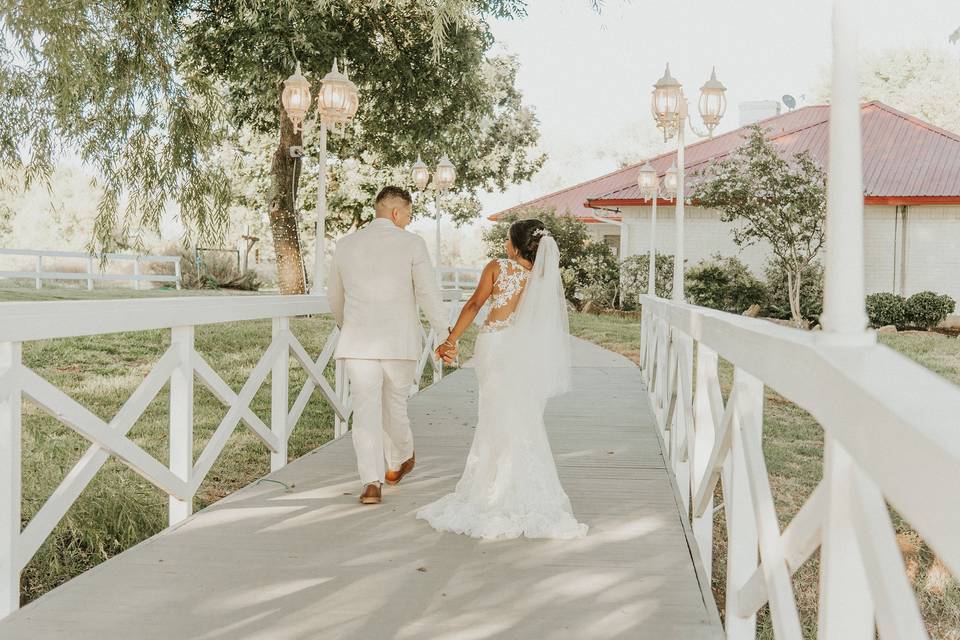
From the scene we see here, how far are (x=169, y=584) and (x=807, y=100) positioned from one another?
56.1 meters

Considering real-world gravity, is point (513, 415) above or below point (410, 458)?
above

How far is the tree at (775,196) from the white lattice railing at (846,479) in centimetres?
1767

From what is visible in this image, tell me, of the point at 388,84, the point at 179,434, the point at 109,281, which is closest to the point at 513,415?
the point at 179,434

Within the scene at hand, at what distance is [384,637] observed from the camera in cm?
360

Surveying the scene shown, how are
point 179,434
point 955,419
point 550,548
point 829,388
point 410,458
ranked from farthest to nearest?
point 410,458 < point 179,434 < point 550,548 < point 829,388 < point 955,419

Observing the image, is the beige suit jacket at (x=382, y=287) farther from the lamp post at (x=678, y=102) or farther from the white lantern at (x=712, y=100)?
the white lantern at (x=712, y=100)

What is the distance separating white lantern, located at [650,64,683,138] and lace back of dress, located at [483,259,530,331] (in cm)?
632

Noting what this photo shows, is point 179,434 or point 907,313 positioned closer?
point 179,434

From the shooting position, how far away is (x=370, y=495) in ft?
19.0

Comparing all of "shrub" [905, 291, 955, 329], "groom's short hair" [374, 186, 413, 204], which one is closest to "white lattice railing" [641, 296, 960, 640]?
"groom's short hair" [374, 186, 413, 204]

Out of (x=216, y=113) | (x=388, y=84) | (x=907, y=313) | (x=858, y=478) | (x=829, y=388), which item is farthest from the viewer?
(x=907, y=313)

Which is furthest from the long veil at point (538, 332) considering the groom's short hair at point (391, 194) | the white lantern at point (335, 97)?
the white lantern at point (335, 97)

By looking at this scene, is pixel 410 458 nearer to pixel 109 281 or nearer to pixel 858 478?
pixel 858 478

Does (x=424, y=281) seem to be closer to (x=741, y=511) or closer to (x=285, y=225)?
(x=741, y=511)
